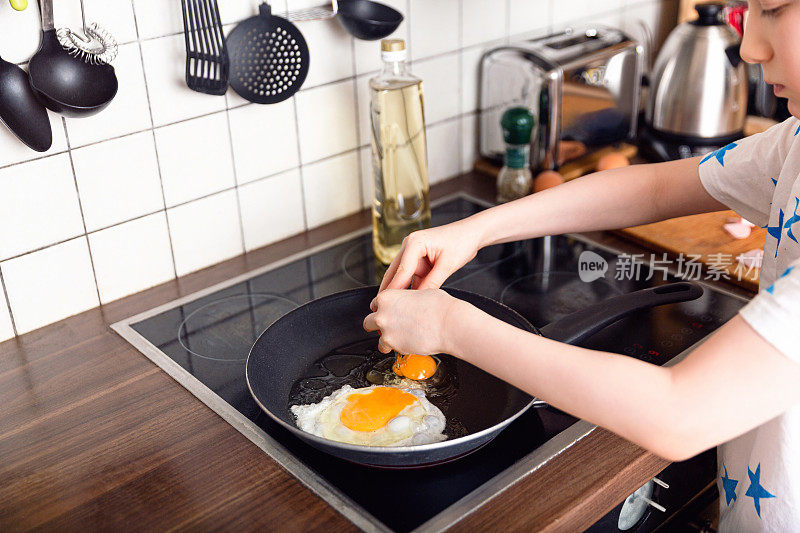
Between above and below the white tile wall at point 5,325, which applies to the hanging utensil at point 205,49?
above

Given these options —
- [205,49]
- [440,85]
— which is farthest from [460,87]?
[205,49]

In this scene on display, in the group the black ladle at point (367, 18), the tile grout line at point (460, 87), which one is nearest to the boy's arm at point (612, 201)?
the black ladle at point (367, 18)

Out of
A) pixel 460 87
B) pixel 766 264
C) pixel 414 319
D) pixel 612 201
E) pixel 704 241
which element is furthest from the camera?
pixel 460 87

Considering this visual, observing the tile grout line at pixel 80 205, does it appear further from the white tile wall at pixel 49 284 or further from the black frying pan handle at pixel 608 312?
the black frying pan handle at pixel 608 312

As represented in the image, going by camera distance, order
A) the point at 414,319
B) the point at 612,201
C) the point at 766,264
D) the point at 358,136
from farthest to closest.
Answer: the point at 358,136 < the point at 612,201 < the point at 766,264 < the point at 414,319

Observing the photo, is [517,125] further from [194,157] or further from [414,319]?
[414,319]

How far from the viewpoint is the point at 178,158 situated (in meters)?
1.18

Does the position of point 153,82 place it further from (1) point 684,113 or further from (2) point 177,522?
(1) point 684,113

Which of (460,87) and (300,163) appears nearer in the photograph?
(300,163)

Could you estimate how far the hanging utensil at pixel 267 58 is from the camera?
45.9 inches

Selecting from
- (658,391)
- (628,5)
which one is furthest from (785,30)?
(628,5)

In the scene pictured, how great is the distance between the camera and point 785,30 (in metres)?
0.69

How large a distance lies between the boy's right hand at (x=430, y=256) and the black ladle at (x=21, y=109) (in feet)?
1.59

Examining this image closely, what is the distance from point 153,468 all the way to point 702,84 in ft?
4.13
